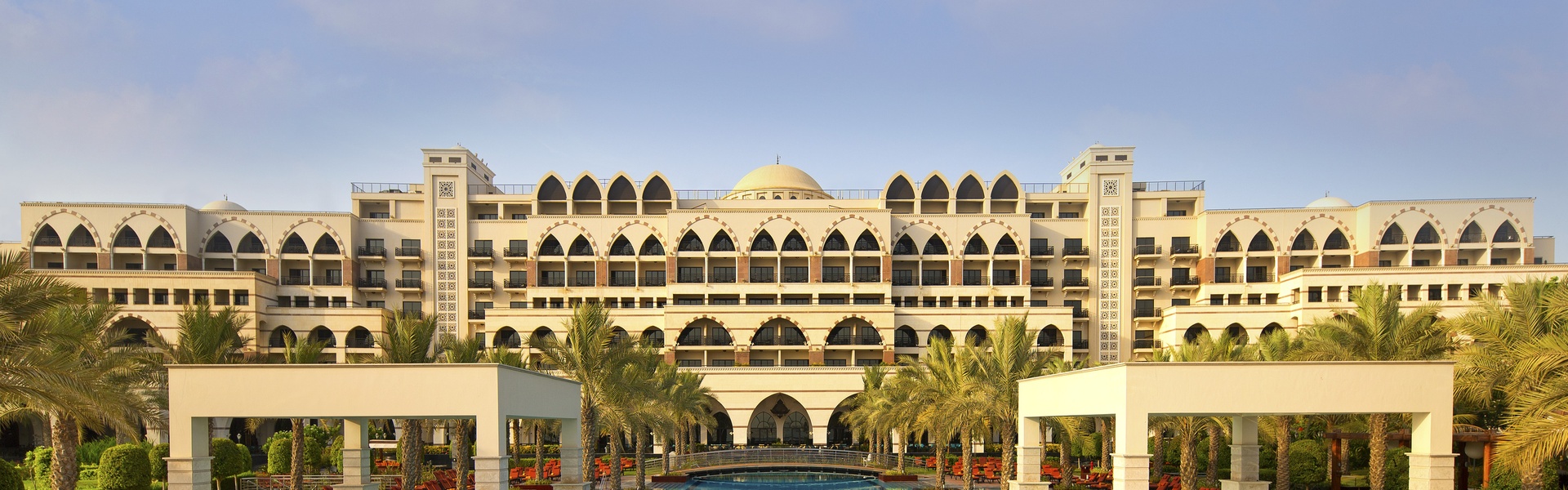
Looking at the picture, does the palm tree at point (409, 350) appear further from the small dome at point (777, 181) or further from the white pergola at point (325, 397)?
the small dome at point (777, 181)

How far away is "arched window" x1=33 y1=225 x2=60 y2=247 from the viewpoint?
58.4 m

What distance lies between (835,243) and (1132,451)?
44.1m

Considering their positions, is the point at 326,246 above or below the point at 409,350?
above

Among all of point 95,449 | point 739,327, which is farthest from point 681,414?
point 95,449

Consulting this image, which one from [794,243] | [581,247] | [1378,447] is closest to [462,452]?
[1378,447]

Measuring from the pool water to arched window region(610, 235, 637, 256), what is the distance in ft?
74.4

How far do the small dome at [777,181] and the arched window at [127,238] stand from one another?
38450 millimetres

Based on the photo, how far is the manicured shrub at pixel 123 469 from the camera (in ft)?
86.9

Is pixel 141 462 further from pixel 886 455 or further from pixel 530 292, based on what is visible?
pixel 530 292

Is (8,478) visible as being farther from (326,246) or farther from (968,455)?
(326,246)

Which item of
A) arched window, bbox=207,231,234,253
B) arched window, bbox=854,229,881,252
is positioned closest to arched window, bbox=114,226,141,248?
arched window, bbox=207,231,234,253

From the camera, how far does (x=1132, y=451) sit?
18.8 m

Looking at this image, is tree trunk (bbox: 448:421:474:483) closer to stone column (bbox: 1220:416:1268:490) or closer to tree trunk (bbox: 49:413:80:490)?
tree trunk (bbox: 49:413:80:490)

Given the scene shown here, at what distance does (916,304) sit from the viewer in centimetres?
6262
